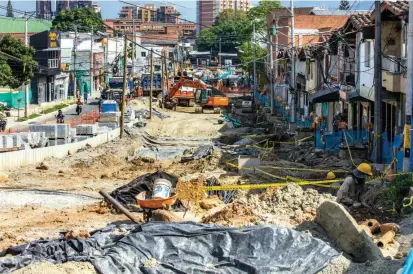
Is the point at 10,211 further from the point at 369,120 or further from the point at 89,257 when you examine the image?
the point at 369,120

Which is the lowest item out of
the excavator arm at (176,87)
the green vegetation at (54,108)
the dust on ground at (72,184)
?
the dust on ground at (72,184)

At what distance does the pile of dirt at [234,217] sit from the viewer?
18.6 meters

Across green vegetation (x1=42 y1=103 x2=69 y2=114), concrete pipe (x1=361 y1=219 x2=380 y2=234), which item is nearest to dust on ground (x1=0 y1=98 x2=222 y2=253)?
concrete pipe (x1=361 y1=219 x2=380 y2=234)

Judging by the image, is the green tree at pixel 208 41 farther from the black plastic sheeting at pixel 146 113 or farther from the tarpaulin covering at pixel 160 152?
the tarpaulin covering at pixel 160 152

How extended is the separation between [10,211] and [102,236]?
31.2ft

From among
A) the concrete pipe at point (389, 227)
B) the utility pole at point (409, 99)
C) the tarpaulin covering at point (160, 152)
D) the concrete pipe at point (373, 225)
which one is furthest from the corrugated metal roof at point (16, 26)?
the concrete pipe at point (389, 227)

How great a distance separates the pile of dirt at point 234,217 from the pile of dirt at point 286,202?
0.55 metres

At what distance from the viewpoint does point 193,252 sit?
14352 mm

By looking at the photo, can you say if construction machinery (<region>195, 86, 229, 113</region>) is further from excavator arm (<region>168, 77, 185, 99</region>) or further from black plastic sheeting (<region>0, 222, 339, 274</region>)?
black plastic sheeting (<region>0, 222, 339, 274</region>)

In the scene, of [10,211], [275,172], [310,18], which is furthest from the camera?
[310,18]

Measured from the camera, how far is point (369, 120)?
119ft

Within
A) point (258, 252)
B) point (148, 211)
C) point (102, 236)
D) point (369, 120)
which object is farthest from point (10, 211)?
point (369, 120)

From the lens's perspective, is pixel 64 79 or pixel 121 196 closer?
pixel 121 196

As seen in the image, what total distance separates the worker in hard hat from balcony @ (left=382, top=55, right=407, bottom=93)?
33.2ft
